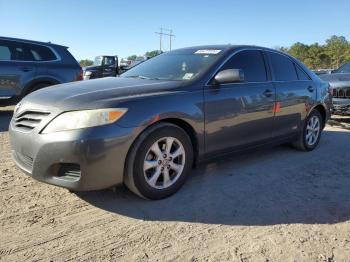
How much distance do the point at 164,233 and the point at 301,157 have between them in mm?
3119

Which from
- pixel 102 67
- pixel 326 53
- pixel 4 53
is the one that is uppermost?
pixel 326 53

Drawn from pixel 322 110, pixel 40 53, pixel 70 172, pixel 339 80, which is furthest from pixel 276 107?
pixel 40 53

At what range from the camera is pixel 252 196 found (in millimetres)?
3932

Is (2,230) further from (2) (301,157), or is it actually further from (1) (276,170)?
(2) (301,157)

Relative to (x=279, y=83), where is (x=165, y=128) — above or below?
below

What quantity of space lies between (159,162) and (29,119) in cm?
126

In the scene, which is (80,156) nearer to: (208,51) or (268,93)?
(208,51)

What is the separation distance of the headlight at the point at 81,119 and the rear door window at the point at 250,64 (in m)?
1.74

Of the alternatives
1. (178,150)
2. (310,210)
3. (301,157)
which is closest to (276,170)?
(301,157)

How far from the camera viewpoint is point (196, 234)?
3.10 metres

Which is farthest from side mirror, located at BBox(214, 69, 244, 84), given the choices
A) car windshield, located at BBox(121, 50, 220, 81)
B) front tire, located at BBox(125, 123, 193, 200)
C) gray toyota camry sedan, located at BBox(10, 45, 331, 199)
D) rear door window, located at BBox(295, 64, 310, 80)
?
rear door window, located at BBox(295, 64, 310, 80)

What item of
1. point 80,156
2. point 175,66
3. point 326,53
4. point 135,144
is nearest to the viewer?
point 80,156

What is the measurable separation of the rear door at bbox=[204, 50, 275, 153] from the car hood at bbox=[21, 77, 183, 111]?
499mm

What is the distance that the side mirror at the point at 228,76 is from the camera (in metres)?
4.10
